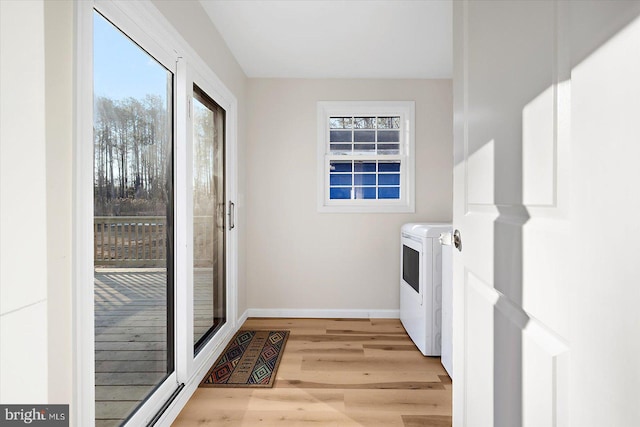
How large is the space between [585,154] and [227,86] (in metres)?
2.90

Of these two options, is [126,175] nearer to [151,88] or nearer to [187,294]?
[151,88]

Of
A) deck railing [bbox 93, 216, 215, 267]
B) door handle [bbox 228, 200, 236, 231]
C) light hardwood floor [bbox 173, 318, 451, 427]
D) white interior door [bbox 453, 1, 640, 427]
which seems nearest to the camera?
white interior door [bbox 453, 1, 640, 427]

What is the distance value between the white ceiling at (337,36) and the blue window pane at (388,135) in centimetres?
56

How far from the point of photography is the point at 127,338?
1678 mm

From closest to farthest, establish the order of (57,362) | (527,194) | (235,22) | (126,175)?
(527,194) < (57,362) < (126,175) < (235,22)

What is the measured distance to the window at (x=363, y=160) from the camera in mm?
3836

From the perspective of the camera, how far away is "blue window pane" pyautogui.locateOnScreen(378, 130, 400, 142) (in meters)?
3.87

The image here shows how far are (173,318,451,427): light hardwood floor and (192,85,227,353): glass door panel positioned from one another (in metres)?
0.55

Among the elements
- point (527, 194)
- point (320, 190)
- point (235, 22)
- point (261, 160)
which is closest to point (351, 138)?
point (320, 190)

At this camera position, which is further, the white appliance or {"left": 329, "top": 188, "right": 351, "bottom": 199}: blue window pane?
{"left": 329, "top": 188, "right": 351, "bottom": 199}: blue window pane

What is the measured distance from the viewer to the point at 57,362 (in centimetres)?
110

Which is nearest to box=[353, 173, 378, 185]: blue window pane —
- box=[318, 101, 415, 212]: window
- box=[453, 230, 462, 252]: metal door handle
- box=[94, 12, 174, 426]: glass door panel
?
box=[318, 101, 415, 212]: window

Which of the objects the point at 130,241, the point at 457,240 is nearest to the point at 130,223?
the point at 130,241

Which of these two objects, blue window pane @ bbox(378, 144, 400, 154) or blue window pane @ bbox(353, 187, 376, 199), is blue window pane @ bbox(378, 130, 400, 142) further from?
blue window pane @ bbox(353, 187, 376, 199)
